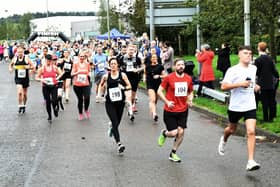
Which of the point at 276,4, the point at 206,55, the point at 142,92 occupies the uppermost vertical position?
the point at 276,4

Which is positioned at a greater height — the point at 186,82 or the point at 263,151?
the point at 186,82

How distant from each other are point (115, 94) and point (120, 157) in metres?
1.32

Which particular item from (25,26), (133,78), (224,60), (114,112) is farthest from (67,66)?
(25,26)

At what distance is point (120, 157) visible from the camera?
9.89 metres

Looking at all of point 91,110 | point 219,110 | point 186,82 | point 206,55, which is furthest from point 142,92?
point 186,82

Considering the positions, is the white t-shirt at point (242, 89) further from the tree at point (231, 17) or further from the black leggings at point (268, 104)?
the tree at point (231, 17)

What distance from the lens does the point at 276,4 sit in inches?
779

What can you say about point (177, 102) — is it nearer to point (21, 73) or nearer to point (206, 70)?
point (21, 73)

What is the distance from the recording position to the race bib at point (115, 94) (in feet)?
35.1

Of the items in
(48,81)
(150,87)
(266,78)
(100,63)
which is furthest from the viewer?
(100,63)

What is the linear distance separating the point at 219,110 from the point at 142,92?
26.3ft

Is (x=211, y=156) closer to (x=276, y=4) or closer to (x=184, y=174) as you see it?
(x=184, y=174)

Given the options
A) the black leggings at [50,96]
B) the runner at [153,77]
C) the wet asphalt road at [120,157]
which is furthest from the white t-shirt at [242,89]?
the black leggings at [50,96]

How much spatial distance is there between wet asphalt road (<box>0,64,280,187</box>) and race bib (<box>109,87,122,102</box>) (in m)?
0.88
